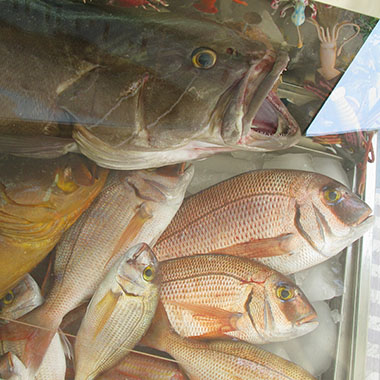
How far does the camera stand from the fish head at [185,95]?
0.94 meters

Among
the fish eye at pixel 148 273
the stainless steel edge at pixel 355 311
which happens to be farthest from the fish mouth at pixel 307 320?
the fish eye at pixel 148 273

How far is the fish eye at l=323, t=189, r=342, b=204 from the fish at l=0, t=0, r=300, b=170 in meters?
0.23

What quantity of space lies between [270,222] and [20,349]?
0.84m

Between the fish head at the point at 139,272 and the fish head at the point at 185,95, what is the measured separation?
29cm

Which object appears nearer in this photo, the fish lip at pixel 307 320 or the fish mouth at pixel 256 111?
the fish mouth at pixel 256 111

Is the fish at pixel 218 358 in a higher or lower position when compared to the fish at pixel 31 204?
lower

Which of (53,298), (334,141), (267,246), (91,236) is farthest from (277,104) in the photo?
(53,298)

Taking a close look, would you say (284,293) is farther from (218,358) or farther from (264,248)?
(218,358)

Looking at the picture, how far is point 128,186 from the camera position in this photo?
3.59 feet

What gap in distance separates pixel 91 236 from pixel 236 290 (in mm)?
471

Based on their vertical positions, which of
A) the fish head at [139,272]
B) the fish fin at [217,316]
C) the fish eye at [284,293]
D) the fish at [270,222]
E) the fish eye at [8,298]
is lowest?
the fish eye at [8,298]

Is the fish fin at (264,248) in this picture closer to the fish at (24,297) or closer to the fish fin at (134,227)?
the fish fin at (134,227)

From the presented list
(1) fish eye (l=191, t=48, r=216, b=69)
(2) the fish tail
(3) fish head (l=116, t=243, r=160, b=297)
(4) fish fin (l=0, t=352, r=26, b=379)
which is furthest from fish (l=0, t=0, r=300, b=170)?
(4) fish fin (l=0, t=352, r=26, b=379)

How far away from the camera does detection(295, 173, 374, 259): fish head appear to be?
1132 mm
